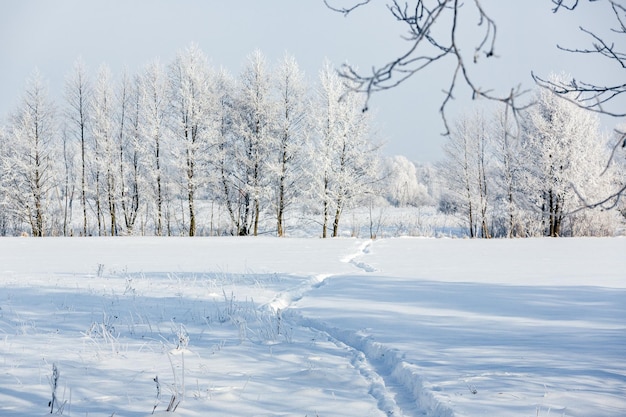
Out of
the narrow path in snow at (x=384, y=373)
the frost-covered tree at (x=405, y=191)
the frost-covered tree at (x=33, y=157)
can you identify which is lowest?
the narrow path in snow at (x=384, y=373)

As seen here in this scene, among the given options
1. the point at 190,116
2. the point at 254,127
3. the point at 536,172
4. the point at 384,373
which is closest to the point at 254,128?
the point at 254,127

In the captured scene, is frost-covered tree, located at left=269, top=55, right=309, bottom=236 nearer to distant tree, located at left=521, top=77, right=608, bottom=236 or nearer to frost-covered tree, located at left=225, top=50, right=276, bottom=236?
frost-covered tree, located at left=225, top=50, right=276, bottom=236

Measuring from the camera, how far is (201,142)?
75.0 feet

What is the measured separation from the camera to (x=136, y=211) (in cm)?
2550

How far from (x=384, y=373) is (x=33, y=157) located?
82.9 feet

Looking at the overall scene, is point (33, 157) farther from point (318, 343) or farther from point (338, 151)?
point (318, 343)

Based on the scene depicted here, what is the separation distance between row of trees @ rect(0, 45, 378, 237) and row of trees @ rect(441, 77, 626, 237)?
6398mm

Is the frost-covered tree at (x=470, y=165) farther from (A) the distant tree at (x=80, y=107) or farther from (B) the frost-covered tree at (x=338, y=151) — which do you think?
(A) the distant tree at (x=80, y=107)

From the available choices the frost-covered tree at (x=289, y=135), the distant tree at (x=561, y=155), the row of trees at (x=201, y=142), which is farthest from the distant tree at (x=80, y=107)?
the distant tree at (x=561, y=155)

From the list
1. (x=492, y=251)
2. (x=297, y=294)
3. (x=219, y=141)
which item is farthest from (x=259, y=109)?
(x=297, y=294)

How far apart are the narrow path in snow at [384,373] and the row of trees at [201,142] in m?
17.5

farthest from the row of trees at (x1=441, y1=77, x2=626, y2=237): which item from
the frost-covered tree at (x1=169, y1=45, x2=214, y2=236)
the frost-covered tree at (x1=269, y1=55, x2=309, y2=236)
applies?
the frost-covered tree at (x1=169, y1=45, x2=214, y2=236)

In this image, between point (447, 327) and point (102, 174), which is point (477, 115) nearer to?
point (102, 174)

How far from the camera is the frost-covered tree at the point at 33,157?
77.5ft
